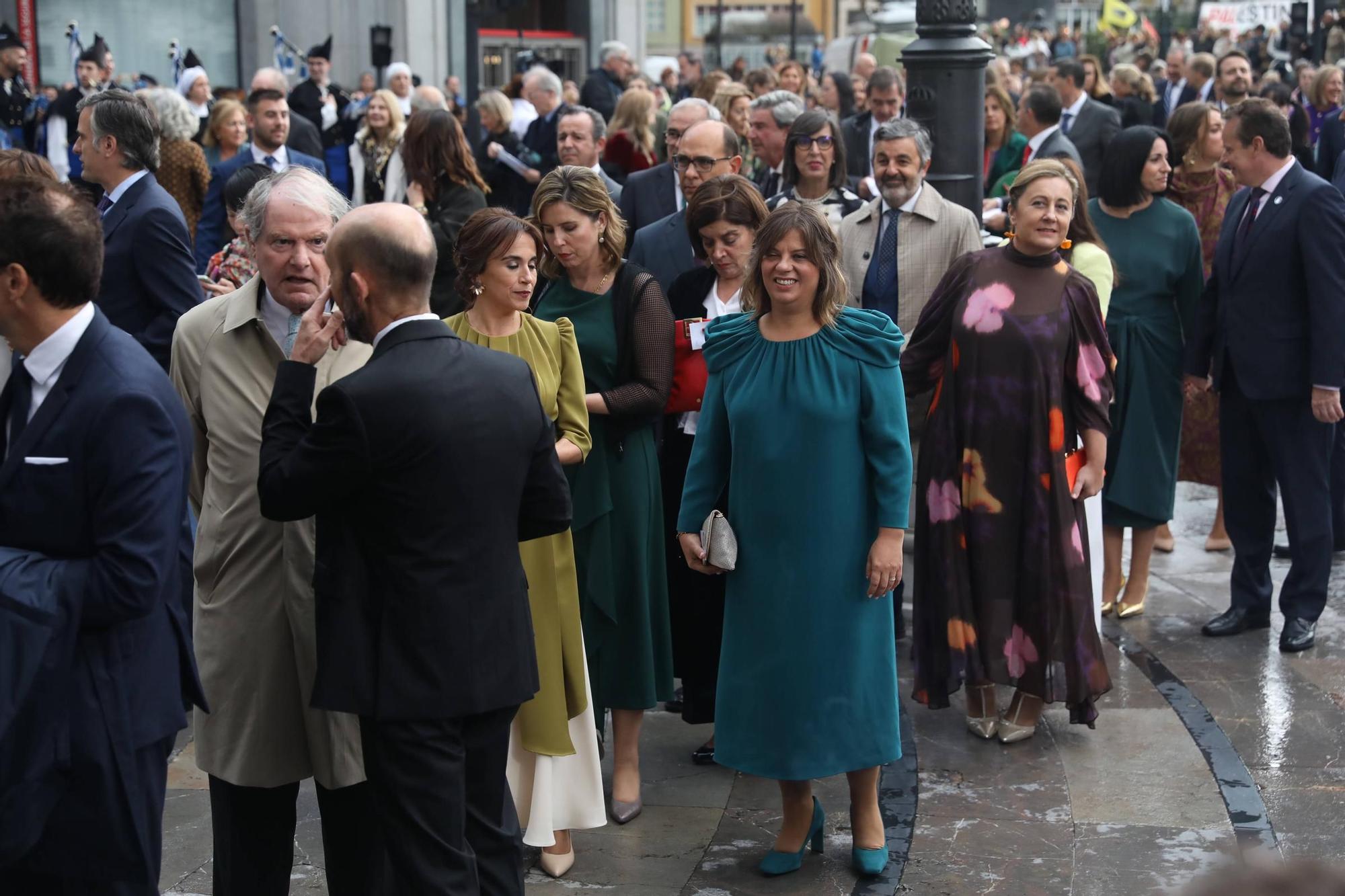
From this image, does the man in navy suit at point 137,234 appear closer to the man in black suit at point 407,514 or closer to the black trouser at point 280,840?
the black trouser at point 280,840

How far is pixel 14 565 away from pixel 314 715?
95cm

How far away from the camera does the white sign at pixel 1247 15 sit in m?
25.5

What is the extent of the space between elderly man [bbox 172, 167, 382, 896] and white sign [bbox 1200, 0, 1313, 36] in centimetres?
2418

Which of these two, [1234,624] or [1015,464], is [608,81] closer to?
[1234,624]

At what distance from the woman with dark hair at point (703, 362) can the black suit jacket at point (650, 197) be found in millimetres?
1918

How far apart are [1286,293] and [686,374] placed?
274cm

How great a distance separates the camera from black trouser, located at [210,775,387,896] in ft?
12.6

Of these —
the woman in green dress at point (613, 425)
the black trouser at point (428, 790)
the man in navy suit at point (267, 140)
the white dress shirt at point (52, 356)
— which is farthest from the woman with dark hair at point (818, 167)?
the white dress shirt at point (52, 356)

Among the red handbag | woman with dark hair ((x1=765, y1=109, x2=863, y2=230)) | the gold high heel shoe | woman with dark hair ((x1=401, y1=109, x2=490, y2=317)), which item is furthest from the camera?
woman with dark hair ((x1=401, y1=109, x2=490, y2=317))

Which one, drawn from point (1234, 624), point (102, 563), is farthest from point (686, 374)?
point (1234, 624)

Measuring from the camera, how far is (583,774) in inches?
186

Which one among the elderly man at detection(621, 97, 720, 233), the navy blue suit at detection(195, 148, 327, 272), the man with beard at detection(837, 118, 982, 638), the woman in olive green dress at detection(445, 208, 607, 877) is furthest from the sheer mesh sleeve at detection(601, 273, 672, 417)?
the navy blue suit at detection(195, 148, 327, 272)

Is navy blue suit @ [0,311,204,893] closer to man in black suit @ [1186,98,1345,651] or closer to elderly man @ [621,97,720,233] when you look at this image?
elderly man @ [621,97,720,233]

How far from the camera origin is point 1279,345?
6.62 metres
